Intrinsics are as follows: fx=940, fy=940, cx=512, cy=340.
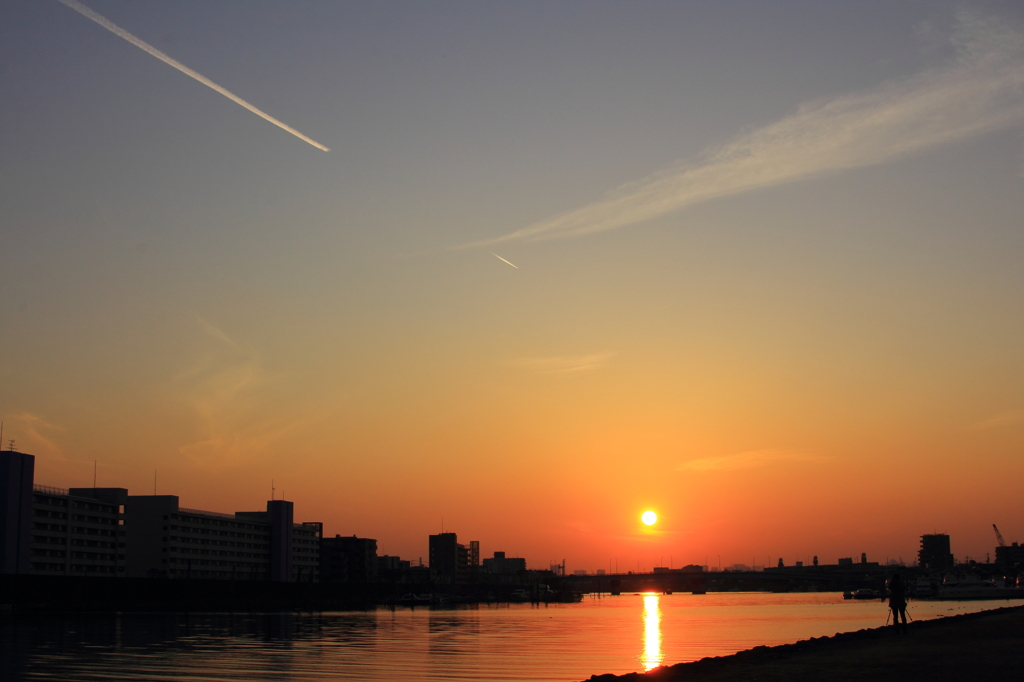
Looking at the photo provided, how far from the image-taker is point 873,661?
1072 inches

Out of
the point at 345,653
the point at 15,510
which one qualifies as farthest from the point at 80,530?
the point at 345,653

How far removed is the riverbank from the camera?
2394 cm

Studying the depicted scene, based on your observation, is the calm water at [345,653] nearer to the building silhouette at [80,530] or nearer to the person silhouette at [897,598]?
the person silhouette at [897,598]

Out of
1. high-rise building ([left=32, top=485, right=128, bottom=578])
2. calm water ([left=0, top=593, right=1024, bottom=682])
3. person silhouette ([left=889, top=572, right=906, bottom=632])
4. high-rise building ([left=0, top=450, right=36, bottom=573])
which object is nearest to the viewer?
calm water ([left=0, top=593, right=1024, bottom=682])

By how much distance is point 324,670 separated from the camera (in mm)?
36469

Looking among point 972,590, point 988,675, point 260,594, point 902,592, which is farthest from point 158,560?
point 988,675

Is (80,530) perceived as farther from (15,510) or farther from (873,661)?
(873,661)

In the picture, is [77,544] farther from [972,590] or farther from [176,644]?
[972,590]

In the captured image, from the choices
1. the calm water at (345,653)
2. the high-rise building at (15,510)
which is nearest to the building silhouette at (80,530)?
the high-rise building at (15,510)

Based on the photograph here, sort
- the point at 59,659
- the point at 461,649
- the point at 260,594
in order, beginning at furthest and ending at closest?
1. the point at 260,594
2. the point at 461,649
3. the point at 59,659

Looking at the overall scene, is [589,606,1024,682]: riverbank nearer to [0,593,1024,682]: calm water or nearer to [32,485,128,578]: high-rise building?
[0,593,1024,682]: calm water

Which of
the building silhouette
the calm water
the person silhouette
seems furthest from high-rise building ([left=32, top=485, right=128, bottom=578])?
the person silhouette

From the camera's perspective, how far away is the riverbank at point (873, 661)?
23.9 metres

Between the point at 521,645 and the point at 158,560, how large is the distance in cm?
16100
